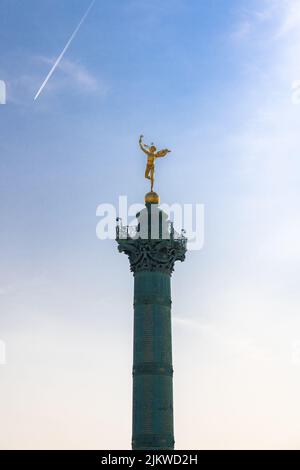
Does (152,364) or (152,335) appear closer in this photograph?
(152,364)

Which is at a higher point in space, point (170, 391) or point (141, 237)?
point (141, 237)

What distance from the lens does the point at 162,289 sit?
204 ft

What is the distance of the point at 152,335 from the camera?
60.4 meters

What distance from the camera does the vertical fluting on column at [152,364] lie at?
58562 mm

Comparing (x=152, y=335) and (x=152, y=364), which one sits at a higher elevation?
(x=152, y=335)

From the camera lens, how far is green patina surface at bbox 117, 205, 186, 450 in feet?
193

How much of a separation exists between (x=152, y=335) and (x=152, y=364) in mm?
2173

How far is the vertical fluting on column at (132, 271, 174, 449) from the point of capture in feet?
192

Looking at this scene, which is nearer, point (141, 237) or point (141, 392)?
point (141, 392)
